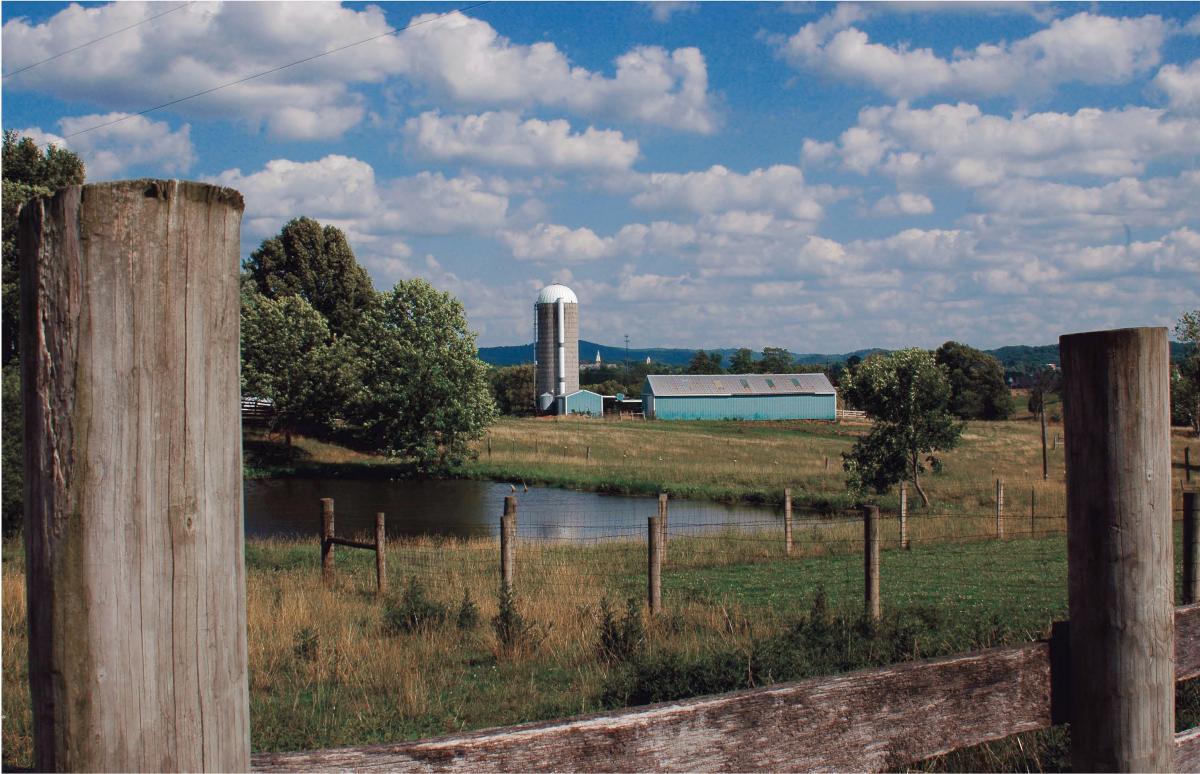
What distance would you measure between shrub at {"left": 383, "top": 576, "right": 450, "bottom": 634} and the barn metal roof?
74913mm

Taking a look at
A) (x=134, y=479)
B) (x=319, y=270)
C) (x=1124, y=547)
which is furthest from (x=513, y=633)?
(x=319, y=270)

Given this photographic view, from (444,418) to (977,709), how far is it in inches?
1724

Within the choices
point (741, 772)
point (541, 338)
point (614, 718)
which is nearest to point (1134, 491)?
point (741, 772)

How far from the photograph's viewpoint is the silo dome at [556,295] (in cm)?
9550

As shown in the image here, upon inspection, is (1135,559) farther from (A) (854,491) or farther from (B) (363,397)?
(B) (363,397)

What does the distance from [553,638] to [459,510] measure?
27.4m

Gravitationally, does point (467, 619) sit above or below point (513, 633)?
below

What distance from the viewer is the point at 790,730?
238 centimetres

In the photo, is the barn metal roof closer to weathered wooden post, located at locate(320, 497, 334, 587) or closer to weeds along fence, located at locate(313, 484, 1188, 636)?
weeds along fence, located at locate(313, 484, 1188, 636)

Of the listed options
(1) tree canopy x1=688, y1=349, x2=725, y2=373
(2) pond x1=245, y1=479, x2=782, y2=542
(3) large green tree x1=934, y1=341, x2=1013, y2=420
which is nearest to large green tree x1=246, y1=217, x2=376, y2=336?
(2) pond x1=245, y1=479, x2=782, y2=542

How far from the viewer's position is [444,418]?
45.6m

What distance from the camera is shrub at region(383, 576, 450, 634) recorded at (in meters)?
9.55

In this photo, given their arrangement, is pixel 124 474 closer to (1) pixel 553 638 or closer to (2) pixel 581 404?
(1) pixel 553 638

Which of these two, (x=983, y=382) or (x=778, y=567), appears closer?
(x=778, y=567)
